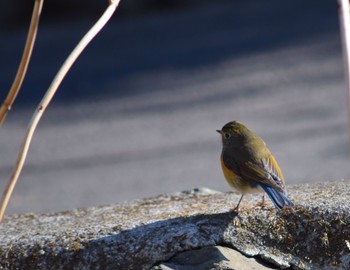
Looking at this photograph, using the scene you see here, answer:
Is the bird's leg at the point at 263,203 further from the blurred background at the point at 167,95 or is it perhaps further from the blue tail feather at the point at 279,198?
the blurred background at the point at 167,95

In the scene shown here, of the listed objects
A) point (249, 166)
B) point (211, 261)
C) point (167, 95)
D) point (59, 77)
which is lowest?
point (167, 95)

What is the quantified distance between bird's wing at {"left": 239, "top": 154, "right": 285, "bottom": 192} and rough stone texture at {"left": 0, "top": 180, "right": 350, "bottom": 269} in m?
0.23

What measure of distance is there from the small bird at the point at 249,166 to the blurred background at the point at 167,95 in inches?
143

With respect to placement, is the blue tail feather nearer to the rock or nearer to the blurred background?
the rock

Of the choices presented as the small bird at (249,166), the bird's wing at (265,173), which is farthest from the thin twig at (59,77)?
the bird's wing at (265,173)

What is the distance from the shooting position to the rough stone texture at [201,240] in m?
3.39

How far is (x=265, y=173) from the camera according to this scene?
13.0ft

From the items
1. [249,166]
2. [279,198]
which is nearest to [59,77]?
[279,198]

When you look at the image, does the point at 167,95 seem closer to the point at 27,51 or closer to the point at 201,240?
the point at 201,240

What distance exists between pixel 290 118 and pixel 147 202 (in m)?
5.59

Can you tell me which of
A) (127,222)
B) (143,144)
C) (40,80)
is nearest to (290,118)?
(143,144)

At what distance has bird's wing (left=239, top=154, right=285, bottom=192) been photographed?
385 cm

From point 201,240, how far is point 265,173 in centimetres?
69

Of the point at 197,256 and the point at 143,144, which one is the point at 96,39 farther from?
the point at 197,256
